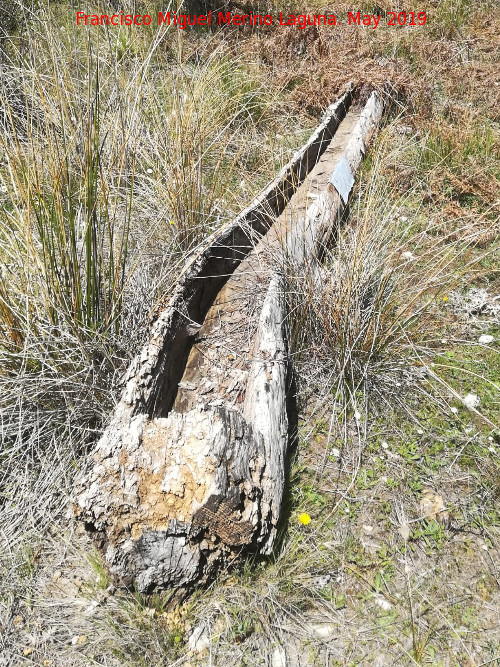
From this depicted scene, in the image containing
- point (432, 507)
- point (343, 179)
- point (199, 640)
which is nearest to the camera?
point (199, 640)

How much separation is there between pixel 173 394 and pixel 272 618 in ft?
3.07

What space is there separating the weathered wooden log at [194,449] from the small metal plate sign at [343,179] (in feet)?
2.74

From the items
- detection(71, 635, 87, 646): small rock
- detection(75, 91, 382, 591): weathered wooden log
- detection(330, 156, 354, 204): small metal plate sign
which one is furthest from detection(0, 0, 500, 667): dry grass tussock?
detection(330, 156, 354, 204): small metal plate sign

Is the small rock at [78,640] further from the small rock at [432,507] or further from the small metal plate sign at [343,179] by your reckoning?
the small metal plate sign at [343,179]

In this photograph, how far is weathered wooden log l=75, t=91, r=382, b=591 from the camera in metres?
1.47

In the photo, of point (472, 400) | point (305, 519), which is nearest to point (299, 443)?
point (305, 519)

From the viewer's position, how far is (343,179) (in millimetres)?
3105

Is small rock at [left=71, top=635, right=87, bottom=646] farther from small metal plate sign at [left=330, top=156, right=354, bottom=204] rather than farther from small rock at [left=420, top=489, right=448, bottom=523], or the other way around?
small metal plate sign at [left=330, top=156, right=354, bottom=204]

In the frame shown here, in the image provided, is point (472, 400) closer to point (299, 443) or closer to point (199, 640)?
point (299, 443)

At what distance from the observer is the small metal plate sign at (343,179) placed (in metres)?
2.96

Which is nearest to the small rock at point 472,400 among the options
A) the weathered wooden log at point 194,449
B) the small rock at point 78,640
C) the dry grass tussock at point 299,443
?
the dry grass tussock at point 299,443

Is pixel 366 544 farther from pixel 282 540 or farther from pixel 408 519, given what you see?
pixel 282 540

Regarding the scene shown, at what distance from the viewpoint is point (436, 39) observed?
4.99m

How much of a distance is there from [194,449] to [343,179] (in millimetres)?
2218
